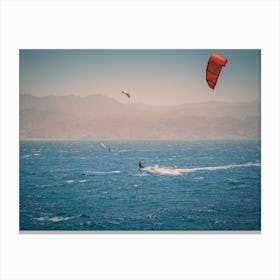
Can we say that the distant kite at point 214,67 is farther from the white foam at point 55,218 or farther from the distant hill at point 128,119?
the white foam at point 55,218

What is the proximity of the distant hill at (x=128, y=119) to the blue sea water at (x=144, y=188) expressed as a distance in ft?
0.63

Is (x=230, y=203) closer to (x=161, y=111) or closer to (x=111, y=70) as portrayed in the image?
(x=161, y=111)

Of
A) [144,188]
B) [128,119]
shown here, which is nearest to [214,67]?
[128,119]

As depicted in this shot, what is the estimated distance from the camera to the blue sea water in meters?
5.84

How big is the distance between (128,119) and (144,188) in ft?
3.90

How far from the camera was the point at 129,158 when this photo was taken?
19.9ft

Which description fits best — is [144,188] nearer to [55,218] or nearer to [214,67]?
[55,218]

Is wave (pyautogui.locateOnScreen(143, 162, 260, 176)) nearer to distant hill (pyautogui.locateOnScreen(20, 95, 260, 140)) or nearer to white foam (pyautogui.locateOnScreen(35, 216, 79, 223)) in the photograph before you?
distant hill (pyautogui.locateOnScreen(20, 95, 260, 140))

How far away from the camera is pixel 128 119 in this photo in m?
6.33

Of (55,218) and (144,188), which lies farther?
(144,188)

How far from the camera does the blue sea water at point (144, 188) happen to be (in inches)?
230

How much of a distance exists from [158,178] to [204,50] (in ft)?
7.14
